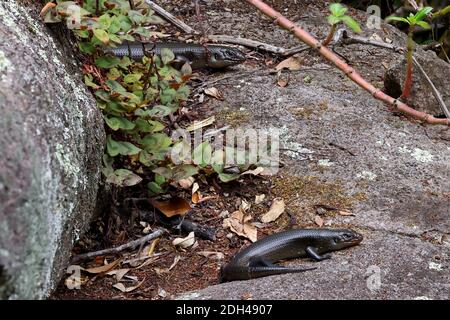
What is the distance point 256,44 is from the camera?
600 cm

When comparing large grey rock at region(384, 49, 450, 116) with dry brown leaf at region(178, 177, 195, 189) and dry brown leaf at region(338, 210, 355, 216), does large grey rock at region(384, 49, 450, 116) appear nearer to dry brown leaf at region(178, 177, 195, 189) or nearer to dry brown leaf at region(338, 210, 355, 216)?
dry brown leaf at region(338, 210, 355, 216)

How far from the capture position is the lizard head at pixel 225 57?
18.7ft

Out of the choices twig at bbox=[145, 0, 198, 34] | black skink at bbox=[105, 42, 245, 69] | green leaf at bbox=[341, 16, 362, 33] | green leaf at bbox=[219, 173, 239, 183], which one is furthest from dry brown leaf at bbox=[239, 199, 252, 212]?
twig at bbox=[145, 0, 198, 34]

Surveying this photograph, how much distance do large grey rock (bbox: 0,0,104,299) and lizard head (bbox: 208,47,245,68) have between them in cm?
239

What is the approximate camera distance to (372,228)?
3717mm

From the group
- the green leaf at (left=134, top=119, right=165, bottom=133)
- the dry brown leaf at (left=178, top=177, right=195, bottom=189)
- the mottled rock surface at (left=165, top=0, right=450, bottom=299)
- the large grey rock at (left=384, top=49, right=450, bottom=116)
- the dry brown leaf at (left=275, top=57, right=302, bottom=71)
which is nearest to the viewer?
the mottled rock surface at (left=165, top=0, right=450, bottom=299)

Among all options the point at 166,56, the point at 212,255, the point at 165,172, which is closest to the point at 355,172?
the point at 212,255

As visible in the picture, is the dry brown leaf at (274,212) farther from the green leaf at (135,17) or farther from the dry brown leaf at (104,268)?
the green leaf at (135,17)

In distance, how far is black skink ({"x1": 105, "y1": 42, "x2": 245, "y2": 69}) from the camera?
5723 mm

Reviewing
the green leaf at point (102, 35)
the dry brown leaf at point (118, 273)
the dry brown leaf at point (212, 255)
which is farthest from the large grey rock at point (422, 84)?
the dry brown leaf at point (118, 273)

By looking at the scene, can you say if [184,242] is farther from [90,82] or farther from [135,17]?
[135,17]

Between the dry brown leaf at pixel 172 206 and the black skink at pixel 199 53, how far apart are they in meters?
2.02
